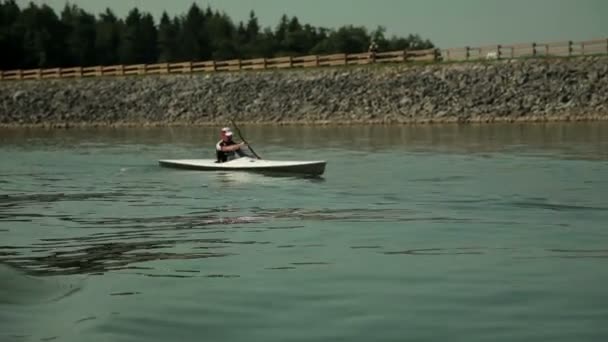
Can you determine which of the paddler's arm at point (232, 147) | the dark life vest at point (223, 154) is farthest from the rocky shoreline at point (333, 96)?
the paddler's arm at point (232, 147)

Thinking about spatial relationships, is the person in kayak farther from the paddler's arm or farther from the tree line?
the tree line

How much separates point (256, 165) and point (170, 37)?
111 metres

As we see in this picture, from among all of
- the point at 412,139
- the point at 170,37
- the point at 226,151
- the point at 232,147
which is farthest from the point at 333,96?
the point at 170,37

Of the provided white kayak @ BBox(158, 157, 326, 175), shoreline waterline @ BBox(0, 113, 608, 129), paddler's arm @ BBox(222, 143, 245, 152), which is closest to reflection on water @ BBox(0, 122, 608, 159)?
shoreline waterline @ BBox(0, 113, 608, 129)

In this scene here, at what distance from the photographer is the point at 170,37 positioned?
131m

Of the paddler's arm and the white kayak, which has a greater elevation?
the paddler's arm

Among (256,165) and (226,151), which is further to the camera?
(226,151)

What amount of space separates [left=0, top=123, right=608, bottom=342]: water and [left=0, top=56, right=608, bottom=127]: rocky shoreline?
27799 mm

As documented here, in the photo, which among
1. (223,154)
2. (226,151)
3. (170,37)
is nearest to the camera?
(226,151)

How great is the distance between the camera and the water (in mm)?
7652

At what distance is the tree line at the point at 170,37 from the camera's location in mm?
112375

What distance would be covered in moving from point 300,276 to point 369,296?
3.96ft

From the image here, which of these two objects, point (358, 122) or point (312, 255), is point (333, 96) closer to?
point (358, 122)

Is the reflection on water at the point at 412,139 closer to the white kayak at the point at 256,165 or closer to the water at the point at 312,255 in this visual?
the white kayak at the point at 256,165
